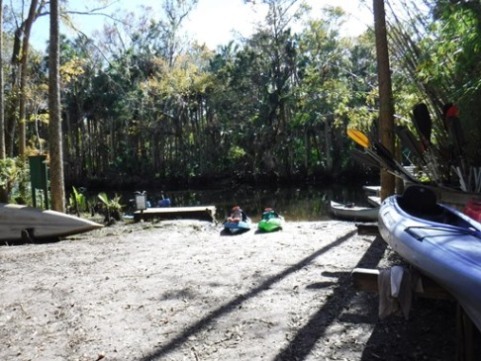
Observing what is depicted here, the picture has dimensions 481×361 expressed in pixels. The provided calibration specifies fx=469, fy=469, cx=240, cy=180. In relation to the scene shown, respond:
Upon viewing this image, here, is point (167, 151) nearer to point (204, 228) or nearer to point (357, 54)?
point (357, 54)

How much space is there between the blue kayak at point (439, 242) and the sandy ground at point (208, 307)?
696 mm

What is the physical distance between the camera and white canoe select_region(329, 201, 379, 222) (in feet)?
35.0

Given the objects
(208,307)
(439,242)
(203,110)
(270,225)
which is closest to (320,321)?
(208,307)

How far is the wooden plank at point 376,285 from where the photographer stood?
307cm

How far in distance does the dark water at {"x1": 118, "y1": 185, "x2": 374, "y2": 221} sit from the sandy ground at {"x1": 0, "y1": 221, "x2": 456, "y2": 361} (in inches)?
266

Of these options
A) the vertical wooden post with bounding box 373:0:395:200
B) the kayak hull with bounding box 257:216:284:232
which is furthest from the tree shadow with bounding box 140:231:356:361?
the kayak hull with bounding box 257:216:284:232

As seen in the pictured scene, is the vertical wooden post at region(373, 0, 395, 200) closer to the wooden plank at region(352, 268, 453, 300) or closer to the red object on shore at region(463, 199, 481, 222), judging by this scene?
the red object on shore at region(463, 199, 481, 222)

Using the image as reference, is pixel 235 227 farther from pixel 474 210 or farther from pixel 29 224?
pixel 474 210

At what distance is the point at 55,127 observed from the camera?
9180mm

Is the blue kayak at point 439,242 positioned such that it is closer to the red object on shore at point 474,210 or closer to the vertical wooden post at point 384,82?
the red object on shore at point 474,210

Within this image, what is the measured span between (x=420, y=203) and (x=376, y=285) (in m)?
1.63

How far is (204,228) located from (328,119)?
16.8m

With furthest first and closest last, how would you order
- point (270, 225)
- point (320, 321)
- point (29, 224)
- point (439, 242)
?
point (270, 225) → point (29, 224) → point (320, 321) → point (439, 242)

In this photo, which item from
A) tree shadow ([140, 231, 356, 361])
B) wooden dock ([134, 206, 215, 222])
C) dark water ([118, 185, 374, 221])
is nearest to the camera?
tree shadow ([140, 231, 356, 361])
